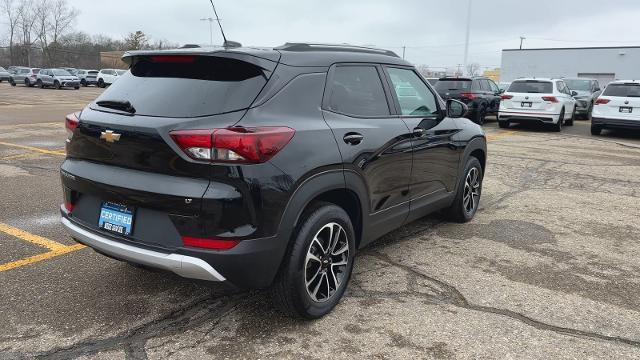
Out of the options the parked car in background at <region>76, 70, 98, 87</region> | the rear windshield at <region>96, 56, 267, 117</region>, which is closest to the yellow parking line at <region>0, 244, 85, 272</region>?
the rear windshield at <region>96, 56, 267, 117</region>

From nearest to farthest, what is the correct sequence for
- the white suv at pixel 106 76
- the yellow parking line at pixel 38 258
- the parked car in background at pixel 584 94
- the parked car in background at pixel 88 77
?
the yellow parking line at pixel 38 258, the parked car in background at pixel 584 94, the white suv at pixel 106 76, the parked car in background at pixel 88 77

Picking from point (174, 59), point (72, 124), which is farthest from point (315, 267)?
point (72, 124)

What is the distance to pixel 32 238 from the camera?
15.5 ft

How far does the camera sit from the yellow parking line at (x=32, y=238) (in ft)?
14.9

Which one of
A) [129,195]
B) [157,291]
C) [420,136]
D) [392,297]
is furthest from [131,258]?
[420,136]

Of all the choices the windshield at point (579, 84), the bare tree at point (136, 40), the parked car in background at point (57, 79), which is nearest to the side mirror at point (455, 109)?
the windshield at point (579, 84)

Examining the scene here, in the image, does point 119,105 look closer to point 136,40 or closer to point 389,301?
point 389,301

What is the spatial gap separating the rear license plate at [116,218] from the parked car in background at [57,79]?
4228cm

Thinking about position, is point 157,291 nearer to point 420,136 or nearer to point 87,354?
point 87,354

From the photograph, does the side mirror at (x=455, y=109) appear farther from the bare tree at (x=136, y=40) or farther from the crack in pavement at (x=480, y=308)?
the bare tree at (x=136, y=40)

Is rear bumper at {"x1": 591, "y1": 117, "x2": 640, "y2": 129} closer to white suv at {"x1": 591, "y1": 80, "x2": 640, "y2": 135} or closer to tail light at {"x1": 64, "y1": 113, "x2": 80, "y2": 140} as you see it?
white suv at {"x1": 591, "y1": 80, "x2": 640, "y2": 135}

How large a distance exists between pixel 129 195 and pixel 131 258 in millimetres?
359

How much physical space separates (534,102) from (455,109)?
461 inches

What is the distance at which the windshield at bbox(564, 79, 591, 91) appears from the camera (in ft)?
71.5
